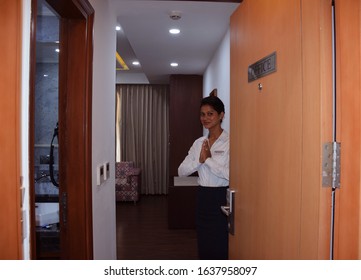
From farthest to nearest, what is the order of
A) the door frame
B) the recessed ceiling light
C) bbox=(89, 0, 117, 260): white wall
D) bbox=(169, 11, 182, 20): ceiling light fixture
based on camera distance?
the recessed ceiling light, bbox=(169, 11, 182, 20): ceiling light fixture, bbox=(89, 0, 117, 260): white wall, the door frame

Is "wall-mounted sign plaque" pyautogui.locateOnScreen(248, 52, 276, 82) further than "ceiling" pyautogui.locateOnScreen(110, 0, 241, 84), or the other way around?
"ceiling" pyautogui.locateOnScreen(110, 0, 241, 84)

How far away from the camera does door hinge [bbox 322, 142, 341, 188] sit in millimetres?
913

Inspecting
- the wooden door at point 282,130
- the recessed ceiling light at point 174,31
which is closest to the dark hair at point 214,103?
the wooden door at point 282,130

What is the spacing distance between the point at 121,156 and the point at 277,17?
249 inches

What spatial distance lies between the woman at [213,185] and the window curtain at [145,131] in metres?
4.88

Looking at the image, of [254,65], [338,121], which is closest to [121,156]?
[254,65]

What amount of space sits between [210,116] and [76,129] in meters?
1.04

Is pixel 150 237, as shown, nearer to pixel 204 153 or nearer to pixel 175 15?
pixel 204 153

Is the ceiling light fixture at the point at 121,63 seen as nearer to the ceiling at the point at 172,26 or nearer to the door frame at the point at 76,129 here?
the ceiling at the point at 172,26

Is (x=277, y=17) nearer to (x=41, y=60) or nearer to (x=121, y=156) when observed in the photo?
(x=41, y=60)

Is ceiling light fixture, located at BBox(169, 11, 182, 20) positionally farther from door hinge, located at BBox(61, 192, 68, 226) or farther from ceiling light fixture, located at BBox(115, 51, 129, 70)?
ceiling light fixture, located at BBox(115, 51, 129, 70)

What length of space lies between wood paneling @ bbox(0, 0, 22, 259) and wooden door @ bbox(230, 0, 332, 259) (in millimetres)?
846

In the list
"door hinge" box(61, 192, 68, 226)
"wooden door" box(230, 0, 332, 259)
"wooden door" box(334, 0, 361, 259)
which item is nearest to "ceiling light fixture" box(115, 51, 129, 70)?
"door hinge" box(61, 192, 68, 226)

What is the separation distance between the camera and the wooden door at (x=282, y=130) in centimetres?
94
